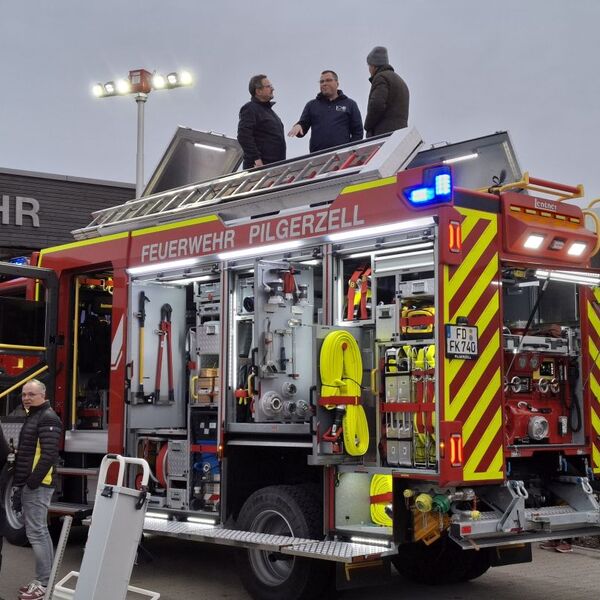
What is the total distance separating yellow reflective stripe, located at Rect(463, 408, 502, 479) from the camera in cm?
668

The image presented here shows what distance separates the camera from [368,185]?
735 centimetres

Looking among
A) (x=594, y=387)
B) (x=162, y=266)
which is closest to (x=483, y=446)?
(x=594, y=387)

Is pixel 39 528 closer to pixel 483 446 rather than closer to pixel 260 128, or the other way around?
pixel 483 446

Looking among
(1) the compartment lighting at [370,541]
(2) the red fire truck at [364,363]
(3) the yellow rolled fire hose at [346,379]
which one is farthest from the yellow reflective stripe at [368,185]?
(1) the compartment lighting at [370,541]

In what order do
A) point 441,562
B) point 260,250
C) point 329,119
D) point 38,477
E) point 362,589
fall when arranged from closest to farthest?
1. point 38,477
2. point 260,250
3. point 362,589
4. point 441,562
5. point 329,119

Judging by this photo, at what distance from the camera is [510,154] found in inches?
302

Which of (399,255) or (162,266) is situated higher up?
(162,266)

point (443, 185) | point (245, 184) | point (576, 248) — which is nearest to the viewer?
point (443, 185)

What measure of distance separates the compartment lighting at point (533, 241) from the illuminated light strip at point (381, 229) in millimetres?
912

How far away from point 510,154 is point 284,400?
2.64m

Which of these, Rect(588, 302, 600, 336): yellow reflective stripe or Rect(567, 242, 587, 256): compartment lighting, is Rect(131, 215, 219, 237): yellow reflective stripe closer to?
Rect(567, 242, 587, 256): compartment lighting

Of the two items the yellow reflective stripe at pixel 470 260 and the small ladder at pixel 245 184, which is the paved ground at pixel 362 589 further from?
the small ladder at pixel 245 184

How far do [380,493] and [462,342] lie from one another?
4.25ft

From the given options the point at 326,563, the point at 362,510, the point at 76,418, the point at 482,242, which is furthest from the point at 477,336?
the point at 76,418
